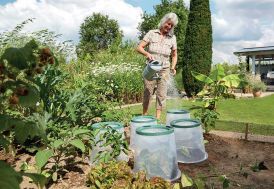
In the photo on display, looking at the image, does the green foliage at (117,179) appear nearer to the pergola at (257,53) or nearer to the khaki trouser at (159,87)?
the khaki trouser at (159,87)

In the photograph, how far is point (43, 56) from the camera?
1.23 metres

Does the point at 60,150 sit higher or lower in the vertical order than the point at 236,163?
higher

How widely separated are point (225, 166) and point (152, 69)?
2031 mm

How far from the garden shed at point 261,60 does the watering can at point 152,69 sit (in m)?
17.4

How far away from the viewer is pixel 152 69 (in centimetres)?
583

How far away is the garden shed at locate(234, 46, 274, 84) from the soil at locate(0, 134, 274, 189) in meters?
17.8

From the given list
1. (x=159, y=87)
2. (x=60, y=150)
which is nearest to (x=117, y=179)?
(x=60, y=150)

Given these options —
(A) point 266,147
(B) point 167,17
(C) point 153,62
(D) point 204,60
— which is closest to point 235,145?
(A) point 266,147

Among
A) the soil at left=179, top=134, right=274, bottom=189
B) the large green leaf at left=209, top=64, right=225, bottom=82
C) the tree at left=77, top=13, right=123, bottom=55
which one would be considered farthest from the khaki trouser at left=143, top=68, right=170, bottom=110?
the tree at left=77, top=13, right=123, bottom=55

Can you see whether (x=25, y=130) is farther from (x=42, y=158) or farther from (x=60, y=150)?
(x=60, y=150)

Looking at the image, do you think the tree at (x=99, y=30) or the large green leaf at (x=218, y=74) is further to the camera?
the tree at (x=99, y=30)

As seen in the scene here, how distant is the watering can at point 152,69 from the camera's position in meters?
5.79

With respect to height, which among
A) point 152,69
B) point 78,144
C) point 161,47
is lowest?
point 78,144

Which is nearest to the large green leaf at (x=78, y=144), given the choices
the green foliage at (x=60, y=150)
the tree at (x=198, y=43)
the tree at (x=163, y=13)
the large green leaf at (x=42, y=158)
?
the green foliage at (x=60, y=150)
